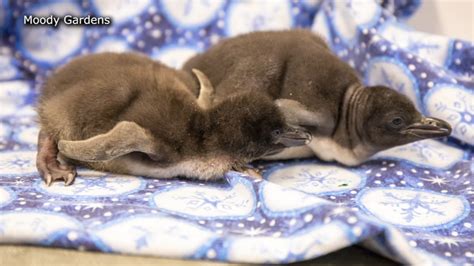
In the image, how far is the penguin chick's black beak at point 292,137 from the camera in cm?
156

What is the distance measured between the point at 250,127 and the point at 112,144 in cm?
36

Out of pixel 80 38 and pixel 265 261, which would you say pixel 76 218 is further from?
pixel 80 38

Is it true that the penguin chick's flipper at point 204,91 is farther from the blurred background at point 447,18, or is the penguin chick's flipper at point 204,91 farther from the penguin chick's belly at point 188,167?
the blurred background at point 447,18

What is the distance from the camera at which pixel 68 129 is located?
1.59m

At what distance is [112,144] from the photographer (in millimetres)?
1456

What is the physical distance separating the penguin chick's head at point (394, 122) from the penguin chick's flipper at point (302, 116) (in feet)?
0.44

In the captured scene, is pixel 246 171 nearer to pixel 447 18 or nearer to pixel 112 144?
pixel 112 144

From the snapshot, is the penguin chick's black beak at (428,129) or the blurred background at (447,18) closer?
the penguin chick's black beak at (428,129)

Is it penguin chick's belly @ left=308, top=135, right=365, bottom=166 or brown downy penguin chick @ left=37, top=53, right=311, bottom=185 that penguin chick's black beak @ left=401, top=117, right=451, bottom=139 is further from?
brown downy penguin chick @ left=37, top=53, right=311, bottom=185

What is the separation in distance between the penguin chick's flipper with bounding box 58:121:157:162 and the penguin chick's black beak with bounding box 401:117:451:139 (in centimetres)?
80

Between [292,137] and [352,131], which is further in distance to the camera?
[352,131]

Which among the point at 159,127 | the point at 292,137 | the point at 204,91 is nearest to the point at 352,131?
the point at 292,137

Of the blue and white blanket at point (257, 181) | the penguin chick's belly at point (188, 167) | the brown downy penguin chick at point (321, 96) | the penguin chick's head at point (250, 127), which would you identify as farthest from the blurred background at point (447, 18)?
the penguin chick's belly at point (188, 167)

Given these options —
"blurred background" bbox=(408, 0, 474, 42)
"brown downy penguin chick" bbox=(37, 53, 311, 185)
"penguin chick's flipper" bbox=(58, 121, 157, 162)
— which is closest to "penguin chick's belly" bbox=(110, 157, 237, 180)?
"brown downy penguin chick" bbox=(37, 53, 311, 185)
